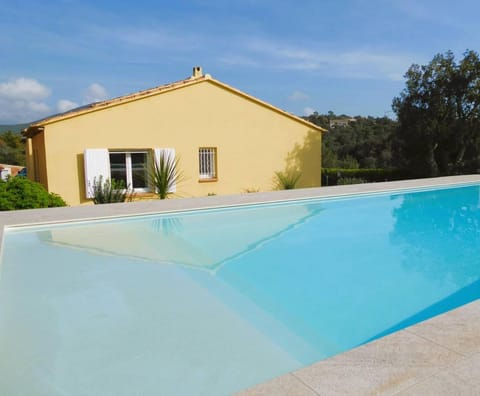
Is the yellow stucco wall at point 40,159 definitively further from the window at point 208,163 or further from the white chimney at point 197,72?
the white chimney at point 197,72

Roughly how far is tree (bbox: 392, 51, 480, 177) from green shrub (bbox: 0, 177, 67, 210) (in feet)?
57.6

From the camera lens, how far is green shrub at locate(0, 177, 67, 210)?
9508mm

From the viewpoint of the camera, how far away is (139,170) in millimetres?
13430

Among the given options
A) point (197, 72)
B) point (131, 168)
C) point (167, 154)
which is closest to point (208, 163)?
point (167, 154)

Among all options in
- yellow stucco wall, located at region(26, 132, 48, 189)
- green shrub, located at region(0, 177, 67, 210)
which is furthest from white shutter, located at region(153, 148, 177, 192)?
green shrub, located at region(0, 177, 67, 210)

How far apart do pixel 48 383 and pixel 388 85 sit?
72.5 ft

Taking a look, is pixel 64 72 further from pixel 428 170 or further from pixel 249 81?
pixel 428 170

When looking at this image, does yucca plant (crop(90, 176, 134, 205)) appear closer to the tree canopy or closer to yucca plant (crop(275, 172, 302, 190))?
yucca plant (crop(275, 172, 302, 190))

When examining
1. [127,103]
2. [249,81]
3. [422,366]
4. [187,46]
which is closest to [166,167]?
[127,103]

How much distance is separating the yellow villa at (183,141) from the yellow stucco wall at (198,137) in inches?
1.2

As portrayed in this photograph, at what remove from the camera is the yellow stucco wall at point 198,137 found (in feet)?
39.7

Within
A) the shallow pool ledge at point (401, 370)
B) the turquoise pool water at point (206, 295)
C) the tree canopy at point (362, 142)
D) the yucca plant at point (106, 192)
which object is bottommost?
the turquoise pool water at point (206, 295)

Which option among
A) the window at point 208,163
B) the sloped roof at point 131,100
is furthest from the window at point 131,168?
the window at point 208,163

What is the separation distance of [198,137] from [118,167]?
10.4 feet
